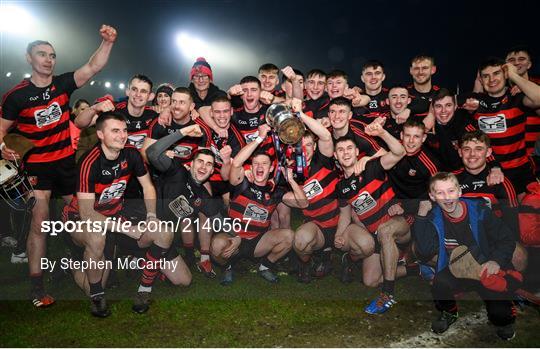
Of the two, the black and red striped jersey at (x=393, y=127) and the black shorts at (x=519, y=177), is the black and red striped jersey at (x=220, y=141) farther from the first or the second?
the black shorts at (x=519, y=177)

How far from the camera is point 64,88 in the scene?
14.8ft

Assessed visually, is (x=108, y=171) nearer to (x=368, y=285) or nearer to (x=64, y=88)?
(x=64, y=88)

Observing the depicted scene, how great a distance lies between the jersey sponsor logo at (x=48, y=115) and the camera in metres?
4.29

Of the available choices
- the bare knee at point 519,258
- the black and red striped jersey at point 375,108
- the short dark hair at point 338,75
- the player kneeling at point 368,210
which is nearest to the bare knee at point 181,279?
the player kneeling at point 368,210

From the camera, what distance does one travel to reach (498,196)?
4160 millimetres

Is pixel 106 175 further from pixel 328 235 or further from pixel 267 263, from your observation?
pixel 328 235

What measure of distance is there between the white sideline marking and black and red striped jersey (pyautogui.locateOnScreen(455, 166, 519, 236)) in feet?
3.44

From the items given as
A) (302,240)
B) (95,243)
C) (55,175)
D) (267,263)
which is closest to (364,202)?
(302,240)

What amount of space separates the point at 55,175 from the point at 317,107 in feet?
11.3

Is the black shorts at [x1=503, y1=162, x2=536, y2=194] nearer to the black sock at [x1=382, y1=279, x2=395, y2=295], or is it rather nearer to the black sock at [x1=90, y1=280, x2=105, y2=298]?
the black sock at [x1=382, y1=279, x2=395, y2=295]

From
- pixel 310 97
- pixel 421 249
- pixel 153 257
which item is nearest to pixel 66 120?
pixel 153 257

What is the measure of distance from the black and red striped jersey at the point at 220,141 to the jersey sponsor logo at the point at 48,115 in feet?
5.41

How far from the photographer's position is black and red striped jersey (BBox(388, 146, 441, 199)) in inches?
183

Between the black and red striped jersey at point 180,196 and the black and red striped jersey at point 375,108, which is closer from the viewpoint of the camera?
the black and red striped jersey at point 180,196
